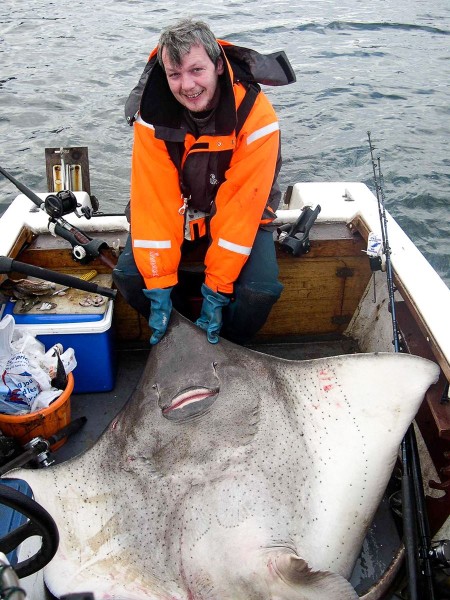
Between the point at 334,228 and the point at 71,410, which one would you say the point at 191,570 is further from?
the point at 334,228

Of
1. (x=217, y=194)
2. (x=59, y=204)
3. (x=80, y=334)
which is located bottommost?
(x=80, y=334)

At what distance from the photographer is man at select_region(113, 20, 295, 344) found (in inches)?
117

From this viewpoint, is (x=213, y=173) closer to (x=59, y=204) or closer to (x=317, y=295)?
(x=59, y=204)

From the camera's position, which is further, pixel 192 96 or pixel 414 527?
pixel 192 96

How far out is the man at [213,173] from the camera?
2.98 meters

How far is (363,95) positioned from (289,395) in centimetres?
974

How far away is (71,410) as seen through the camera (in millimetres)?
3643

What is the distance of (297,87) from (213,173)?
879cm

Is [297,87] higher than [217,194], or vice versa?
Answer: [217,194]

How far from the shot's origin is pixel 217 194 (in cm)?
318

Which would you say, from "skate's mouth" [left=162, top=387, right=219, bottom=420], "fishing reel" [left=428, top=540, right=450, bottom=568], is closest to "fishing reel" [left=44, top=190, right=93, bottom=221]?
"skate's mouth" [left=162, top=387, right=219, bottom=420]

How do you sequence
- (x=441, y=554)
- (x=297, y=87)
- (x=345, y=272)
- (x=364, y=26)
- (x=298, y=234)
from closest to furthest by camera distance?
(x=441, y=554)
(x=298, y=234)
(x=345, y=272)
(x=297, y=87)
(x=364, y=26)

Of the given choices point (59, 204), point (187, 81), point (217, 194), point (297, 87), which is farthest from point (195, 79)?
point (297, 87)

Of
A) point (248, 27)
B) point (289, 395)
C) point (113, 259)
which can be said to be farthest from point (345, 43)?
point (289, 395)
